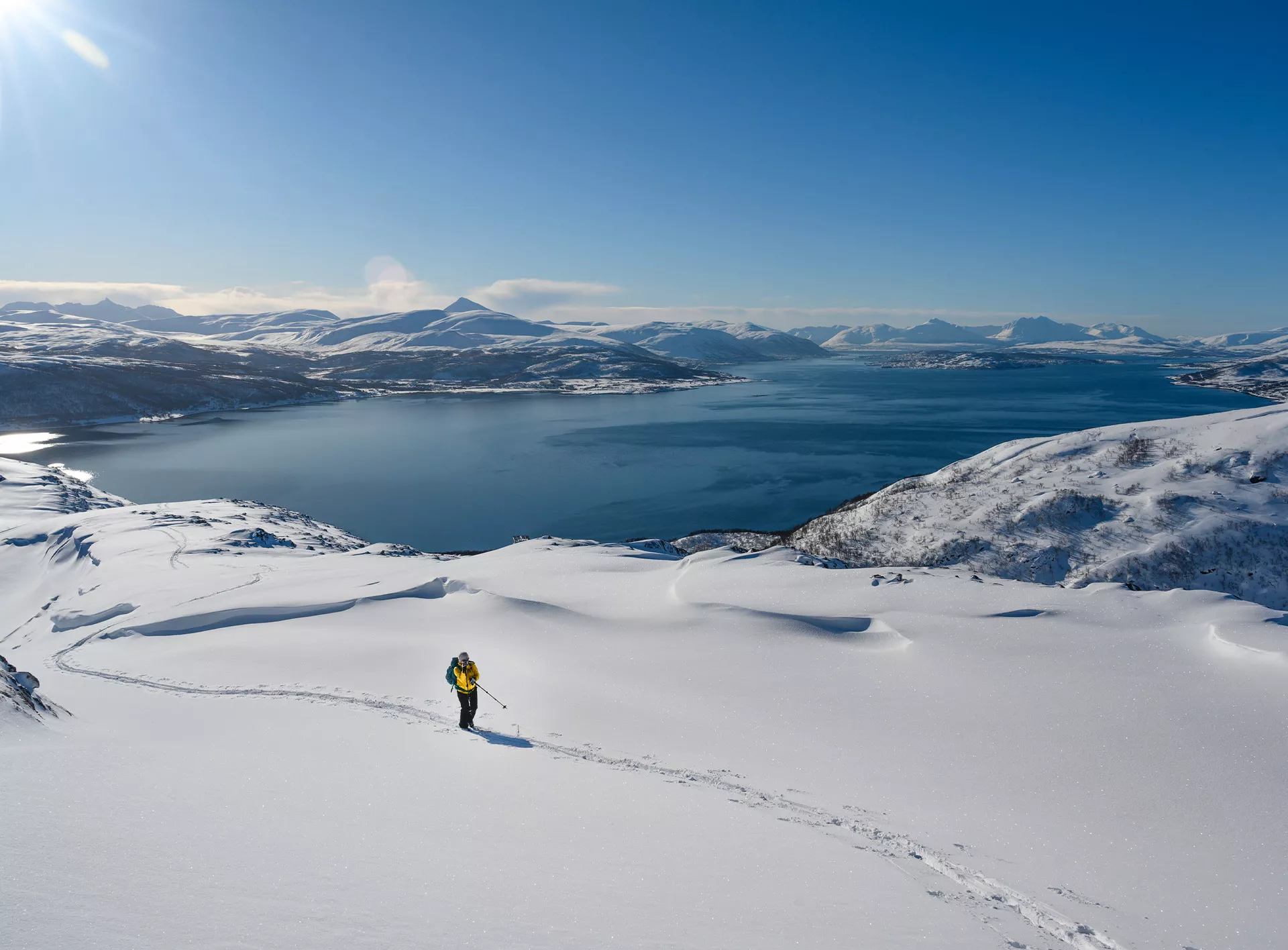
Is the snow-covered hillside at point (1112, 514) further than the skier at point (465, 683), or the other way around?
the snow-covered hillside at point (1112, 514)

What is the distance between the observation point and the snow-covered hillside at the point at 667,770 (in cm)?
482

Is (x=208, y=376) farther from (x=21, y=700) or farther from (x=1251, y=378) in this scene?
(x=1251, y=378)

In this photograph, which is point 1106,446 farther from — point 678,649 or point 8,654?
point 8,654

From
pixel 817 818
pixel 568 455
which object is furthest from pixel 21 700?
pixel 568 455

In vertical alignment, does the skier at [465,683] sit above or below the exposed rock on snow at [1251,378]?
below

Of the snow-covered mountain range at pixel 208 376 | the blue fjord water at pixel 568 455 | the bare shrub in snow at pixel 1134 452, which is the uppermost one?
the snow-covered mountain range at pixel 208 376

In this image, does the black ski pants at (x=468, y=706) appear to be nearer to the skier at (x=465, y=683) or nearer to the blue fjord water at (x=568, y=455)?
the skier at (x=465, y=683)

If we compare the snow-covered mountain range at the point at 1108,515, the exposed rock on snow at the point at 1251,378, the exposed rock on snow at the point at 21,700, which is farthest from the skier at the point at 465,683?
the exposed rock on snow at the point at 1251,378

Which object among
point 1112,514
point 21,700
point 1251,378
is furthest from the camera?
point 1251,378

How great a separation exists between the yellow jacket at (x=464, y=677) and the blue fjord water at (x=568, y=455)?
30.1 m

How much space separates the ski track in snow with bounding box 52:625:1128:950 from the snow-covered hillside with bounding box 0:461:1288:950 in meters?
0.05

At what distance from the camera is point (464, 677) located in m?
10.0

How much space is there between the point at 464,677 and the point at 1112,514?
28260 millimetres

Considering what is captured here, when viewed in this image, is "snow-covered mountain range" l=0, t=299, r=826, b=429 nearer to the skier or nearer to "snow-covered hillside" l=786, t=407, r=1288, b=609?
the skier
